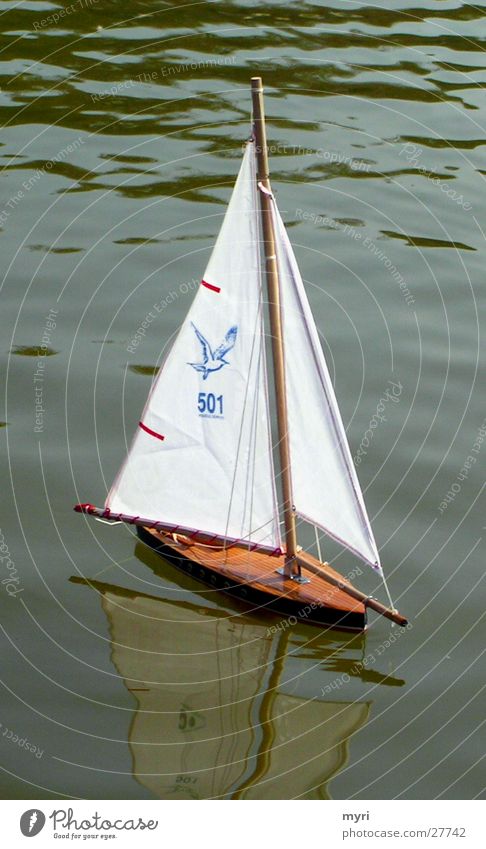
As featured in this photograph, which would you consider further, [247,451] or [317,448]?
[247,451]

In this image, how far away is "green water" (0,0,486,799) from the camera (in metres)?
20.8

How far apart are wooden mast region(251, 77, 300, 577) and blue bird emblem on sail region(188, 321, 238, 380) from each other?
74cm

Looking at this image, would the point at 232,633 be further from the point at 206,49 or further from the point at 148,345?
the point at 206,49

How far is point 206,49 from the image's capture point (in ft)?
128

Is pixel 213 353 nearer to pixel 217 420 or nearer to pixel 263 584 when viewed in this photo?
pixel 217 420

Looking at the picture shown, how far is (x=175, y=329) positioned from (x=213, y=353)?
26.5 feet

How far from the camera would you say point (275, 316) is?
20547 millimetres

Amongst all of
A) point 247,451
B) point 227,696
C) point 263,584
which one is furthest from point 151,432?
point 227,696

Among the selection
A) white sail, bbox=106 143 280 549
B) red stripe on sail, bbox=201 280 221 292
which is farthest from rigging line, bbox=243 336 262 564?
red stripe on sail, bbox=201 280 221 292

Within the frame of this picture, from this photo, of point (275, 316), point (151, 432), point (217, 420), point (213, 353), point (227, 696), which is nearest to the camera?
point (275, 316)

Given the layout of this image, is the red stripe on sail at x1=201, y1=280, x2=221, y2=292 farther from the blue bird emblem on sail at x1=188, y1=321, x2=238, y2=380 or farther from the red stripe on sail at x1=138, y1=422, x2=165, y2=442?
the red stripe on sail at x1=138, y1=422, x2=165, y2=442

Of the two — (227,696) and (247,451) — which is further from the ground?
(247,451)

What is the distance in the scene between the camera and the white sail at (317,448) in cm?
2125

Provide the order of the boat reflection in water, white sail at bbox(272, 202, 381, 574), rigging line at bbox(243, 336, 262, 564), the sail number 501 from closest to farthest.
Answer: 1. the boat reflection in water
2. white sail at bbox(272, 202, 381, 574)
3. rigging line at bbox(243, 336, 262, 564)
4. the sail number 501
